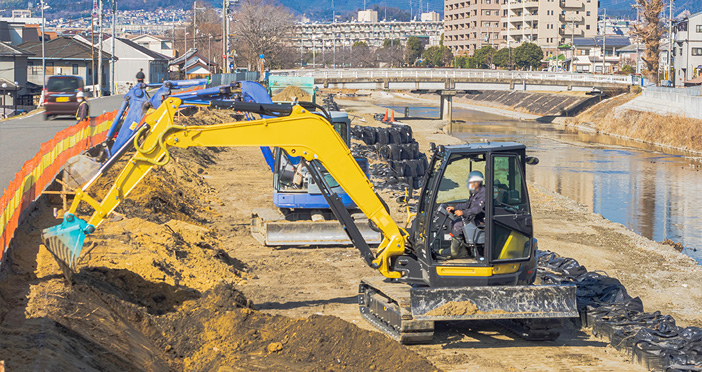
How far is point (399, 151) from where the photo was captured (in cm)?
3619

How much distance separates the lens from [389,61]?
6870 inches

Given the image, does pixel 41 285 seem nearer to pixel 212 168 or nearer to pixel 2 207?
pixel 2 207

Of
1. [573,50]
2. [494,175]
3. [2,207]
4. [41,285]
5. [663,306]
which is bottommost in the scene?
[663,306]

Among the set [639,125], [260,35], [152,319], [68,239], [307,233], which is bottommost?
[152,319]

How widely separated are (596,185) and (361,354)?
91.3ft

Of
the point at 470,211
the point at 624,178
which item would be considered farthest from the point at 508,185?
the point at 624,178

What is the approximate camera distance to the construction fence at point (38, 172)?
1277 cm

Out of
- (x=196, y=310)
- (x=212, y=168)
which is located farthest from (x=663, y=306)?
(x=212, y=168)

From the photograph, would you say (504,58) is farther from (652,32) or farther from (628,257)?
(628,257)

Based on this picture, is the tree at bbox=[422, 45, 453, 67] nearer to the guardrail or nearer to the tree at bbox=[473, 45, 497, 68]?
the tree at bbox=[473, 45, 497, 68]

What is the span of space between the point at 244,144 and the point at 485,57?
128856mm

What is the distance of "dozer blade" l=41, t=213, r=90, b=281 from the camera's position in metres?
10.5

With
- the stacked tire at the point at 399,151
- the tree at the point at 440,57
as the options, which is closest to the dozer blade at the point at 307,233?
the stacked tire at the point at 399,151

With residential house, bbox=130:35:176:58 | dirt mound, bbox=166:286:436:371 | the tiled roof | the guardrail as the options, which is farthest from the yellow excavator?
residential house, bbox=130:35:176:58
